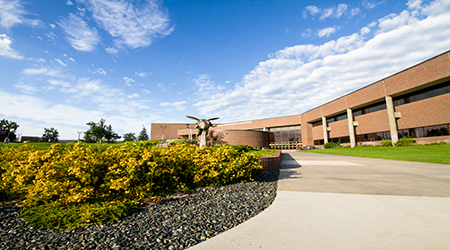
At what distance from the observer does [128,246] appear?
2338 mm

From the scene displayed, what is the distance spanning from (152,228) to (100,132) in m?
46.5

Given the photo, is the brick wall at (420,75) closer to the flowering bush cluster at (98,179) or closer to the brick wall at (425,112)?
the brick wall at (425,112)

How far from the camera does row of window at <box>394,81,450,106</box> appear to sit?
21.1 m

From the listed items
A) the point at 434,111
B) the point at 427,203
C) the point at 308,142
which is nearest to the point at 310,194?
the point at 427,203

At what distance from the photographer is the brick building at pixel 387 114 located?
2123 cm

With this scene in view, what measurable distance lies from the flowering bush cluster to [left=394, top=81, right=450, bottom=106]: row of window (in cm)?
2930

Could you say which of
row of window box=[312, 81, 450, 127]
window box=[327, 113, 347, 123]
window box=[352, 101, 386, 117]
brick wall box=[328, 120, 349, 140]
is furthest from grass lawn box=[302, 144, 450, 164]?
window box=[327, 113, 347, 123]

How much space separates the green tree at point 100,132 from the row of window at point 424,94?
54.3m

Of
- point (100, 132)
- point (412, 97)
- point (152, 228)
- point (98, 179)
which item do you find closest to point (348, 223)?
point (152, 228)

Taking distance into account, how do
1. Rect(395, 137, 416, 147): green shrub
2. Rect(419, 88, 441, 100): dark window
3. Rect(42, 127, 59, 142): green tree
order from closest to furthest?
Rect(419, 88, 441, 100): dark window < Rect(395, 137, 416, 147): green shrub < Rect(42, 127, 59, 142): green tree

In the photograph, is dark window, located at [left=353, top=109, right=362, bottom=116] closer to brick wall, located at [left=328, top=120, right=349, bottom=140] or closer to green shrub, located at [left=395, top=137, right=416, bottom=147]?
brick wall, located at [left=328, top=120, right=349, bottom=140]

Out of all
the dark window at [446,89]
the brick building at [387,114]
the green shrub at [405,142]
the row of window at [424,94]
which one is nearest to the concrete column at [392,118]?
the brick building at [387,114]

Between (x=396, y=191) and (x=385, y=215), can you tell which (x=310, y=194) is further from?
(x=396, y=191)

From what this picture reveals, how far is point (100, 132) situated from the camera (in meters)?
41.0
